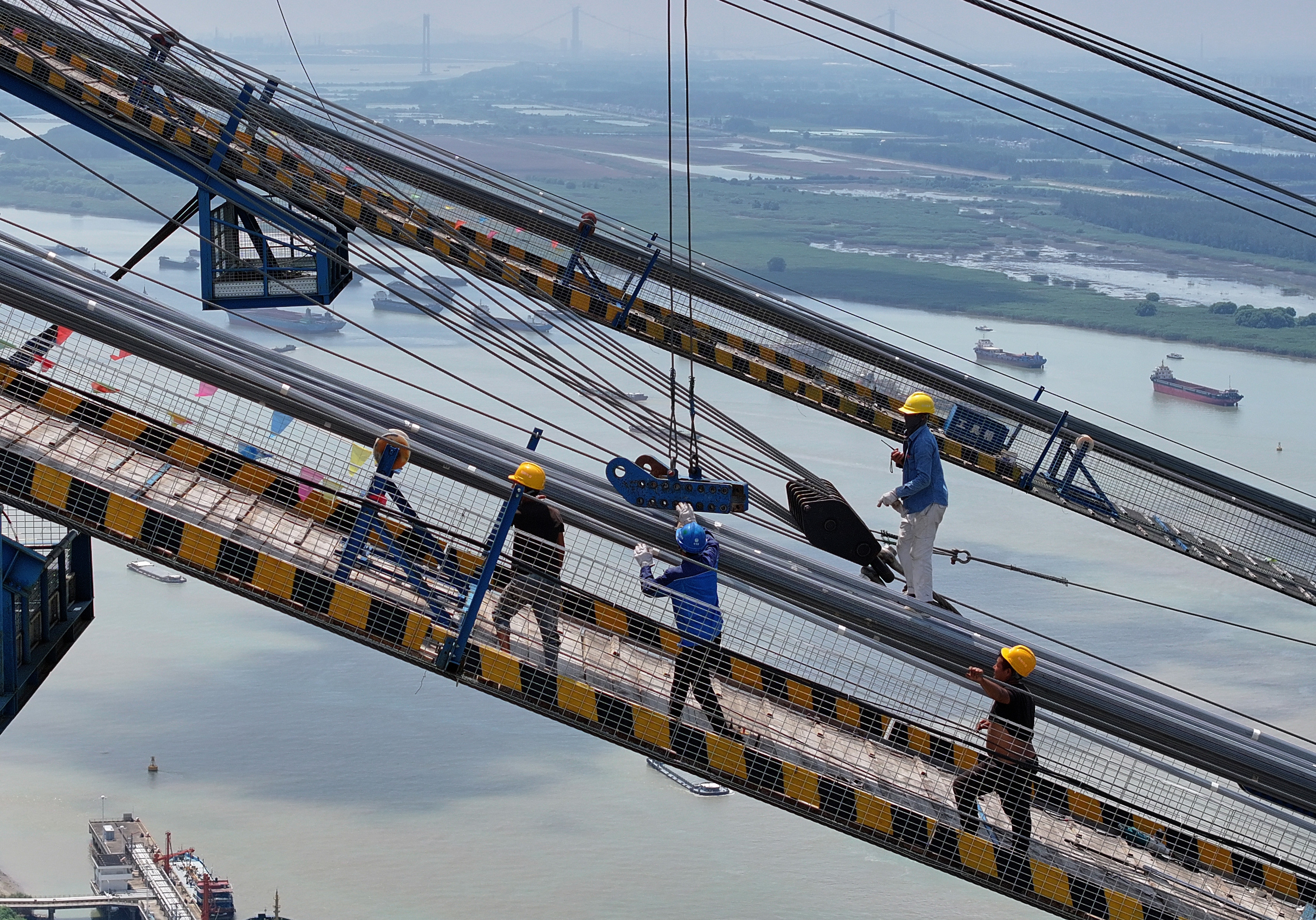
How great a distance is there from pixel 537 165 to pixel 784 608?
89.2 metres

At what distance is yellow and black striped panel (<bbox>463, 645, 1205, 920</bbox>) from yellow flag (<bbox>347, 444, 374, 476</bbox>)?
97cm

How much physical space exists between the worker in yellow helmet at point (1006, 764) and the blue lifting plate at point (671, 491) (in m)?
1.85

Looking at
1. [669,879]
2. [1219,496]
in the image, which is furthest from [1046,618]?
[1219,496]

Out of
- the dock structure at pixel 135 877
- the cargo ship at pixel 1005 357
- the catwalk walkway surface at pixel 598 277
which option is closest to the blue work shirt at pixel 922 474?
the catwalk walkway surface at pixel 598 277

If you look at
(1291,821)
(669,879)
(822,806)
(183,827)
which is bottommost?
(183,827)

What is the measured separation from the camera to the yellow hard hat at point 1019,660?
6.34m

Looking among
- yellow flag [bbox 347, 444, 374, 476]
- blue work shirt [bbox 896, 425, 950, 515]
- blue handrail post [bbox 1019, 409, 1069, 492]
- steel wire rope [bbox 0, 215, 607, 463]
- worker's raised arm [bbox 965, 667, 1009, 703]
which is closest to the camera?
worker's raised arm [bbox 965, 667, 1009, 703]

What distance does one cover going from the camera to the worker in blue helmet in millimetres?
6191

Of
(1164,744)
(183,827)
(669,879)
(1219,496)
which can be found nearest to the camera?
(1164,744)

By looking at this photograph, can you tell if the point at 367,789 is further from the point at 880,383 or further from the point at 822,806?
the point at 822,806

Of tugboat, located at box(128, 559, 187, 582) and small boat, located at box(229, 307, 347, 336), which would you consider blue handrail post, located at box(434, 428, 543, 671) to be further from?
small boat, located at box(229, 307, 347, 336)

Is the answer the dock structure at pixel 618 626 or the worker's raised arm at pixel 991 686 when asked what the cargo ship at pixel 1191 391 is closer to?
the dock structure at pixel 618 626

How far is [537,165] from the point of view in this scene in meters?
93.4

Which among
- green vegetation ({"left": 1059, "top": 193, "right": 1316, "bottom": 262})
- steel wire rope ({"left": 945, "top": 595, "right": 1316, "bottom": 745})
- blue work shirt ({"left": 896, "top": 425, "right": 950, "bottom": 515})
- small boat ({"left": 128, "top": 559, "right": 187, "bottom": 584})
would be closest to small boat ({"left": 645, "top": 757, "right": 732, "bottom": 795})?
small boat ({"left": 128, "top": 559, "right": 187, "bottom": 584})
